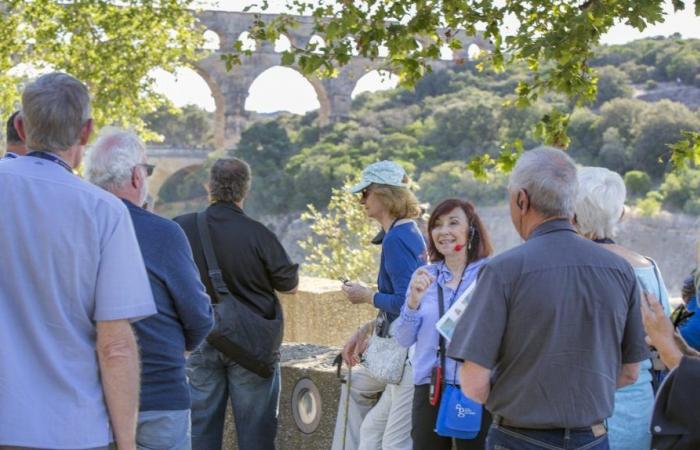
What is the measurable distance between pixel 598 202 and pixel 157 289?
1404 mm

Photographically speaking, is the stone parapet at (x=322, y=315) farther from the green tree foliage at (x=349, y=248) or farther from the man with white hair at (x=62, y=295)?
the man with white hair at (x=62, y=295)

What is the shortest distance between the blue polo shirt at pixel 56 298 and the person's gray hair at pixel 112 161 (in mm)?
723

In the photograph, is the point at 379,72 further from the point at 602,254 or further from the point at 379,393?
the point at 602,254

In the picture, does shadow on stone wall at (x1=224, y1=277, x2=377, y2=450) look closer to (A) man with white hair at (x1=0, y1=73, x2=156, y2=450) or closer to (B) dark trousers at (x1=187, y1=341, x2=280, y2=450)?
(B) dark trousers at (x1=187, y1=341, x2=280, y2=450)

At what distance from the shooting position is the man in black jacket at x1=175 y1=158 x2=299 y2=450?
16.1 ft

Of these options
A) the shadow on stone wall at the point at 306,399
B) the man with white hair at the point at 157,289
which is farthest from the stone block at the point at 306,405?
the man with white hair at the point at 157,289

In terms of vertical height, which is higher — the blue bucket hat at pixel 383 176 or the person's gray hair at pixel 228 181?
the blue bucket hat at pixel 383 176

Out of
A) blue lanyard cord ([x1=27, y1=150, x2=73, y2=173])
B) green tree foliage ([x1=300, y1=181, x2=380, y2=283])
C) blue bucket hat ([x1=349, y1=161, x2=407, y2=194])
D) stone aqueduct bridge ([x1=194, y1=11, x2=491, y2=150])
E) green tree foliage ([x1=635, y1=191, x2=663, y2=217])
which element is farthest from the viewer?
stone aqueduct bridge ([x1=194, y1=11, x2=491, y2=150])

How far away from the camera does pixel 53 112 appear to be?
284 cm

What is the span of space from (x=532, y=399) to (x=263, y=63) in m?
63.9

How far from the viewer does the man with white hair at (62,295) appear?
274cm

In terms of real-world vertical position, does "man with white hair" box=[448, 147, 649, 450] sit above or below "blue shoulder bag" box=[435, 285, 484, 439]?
above

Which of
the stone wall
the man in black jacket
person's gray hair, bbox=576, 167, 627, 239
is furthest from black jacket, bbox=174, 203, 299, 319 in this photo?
the stone wall

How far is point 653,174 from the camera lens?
49.9m
